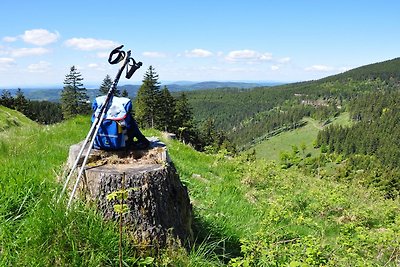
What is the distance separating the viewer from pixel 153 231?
13.8ft

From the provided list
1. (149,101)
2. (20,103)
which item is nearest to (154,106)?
(149,101)

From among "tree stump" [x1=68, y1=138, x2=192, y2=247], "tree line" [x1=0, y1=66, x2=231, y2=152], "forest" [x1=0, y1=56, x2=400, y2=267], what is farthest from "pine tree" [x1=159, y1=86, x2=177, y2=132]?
"tree stump" [x1=68, y1=138, x2=192, y2=247]

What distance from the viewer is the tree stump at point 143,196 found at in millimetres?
4137

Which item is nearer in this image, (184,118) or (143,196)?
(143,196)

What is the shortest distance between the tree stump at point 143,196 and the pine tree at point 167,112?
5219 centimetres

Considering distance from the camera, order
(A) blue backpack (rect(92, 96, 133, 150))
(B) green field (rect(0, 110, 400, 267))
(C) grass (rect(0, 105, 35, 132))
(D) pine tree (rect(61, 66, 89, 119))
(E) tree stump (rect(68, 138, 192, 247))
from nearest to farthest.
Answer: (B) green field (rect(0, 110, 400, 267)) < (E) tree stump (rect(68, 138, 192, 247)) < (A) blue backpack (rect(92, 96, 133, 150)) < (C) grass (rect(0, 105, 35, 132)) < (D) pine tree (rect(61, 66, 89, 119))

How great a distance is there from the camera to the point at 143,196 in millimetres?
4203

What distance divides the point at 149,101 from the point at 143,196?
54.6m

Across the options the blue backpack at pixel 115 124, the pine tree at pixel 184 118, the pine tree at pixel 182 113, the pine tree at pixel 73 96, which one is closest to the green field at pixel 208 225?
the blue backpack at pixel 115 124

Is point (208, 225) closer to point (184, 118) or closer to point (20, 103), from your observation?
point (184, 118)

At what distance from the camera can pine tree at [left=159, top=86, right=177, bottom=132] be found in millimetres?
57597

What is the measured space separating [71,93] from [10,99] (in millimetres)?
18801

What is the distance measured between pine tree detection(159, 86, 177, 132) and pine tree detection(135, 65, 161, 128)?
0.74m

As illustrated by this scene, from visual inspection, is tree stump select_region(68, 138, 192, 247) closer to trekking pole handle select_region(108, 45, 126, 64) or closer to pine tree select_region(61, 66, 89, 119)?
trekking pole handle select_region(108, 45, 126, 64)
